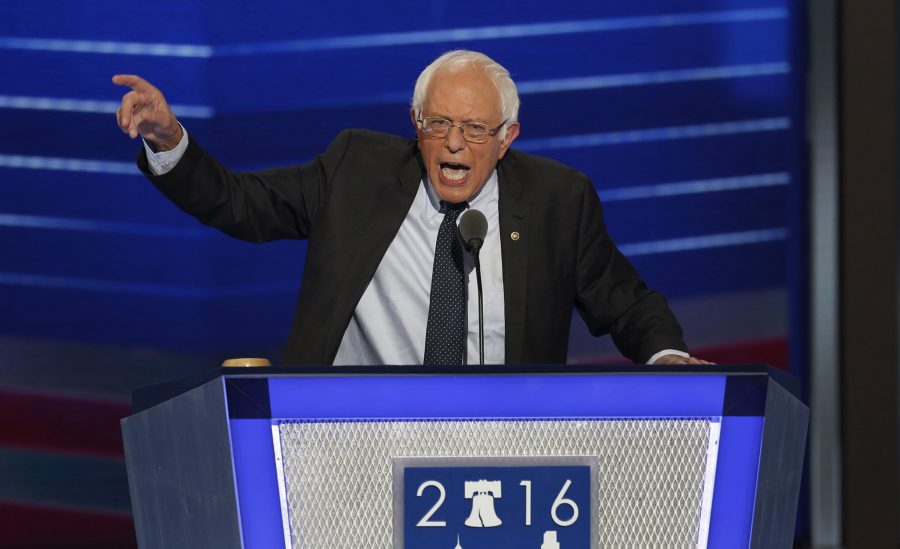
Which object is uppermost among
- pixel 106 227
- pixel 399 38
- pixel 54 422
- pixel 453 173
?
pixel 399 38

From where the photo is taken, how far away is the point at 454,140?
2312 mm

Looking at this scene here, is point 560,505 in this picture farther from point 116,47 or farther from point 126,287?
point 116,47

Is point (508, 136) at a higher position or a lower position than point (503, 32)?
lower

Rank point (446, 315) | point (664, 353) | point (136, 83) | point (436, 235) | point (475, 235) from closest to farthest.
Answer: point (475, 235) → point (136, 83) → point (664, 353) → point (446, 315) → point (436, 235)

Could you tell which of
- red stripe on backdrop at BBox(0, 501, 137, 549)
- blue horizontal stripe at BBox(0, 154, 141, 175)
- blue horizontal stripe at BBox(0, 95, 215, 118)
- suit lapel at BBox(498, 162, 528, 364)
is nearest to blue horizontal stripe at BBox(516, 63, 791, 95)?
blue horizontal stripe at BBox(0, 95, 215, 118)

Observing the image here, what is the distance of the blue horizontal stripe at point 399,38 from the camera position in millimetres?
3594

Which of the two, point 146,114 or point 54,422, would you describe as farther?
point 54,422

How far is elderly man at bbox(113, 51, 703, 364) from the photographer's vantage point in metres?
2.29

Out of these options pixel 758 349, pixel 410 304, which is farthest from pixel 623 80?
pixel 410 304

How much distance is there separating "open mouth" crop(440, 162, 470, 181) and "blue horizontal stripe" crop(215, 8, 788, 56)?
1.47m

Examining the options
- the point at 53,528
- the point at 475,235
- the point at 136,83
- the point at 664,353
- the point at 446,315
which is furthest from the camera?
the point at 53,528

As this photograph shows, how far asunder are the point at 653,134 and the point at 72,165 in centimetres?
170

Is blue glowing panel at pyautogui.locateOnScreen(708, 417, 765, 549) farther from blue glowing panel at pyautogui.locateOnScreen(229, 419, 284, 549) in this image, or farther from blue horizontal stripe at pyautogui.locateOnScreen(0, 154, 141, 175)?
blue horizontal stripe at pyautogui.locateOnScreen(0, 154, 141, 175)

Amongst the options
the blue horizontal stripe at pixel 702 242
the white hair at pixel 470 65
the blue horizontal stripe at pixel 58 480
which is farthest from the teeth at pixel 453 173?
the blue horizontal stripe at pixel 58 480
